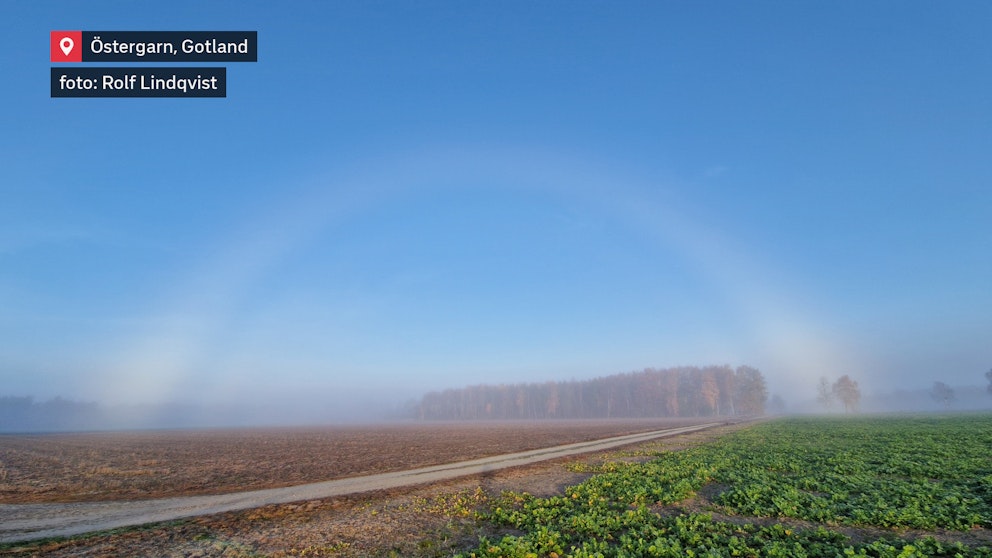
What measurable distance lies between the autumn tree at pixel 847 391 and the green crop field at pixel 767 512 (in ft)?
583

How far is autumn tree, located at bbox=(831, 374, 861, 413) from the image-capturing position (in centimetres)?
16762

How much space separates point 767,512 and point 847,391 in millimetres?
199579

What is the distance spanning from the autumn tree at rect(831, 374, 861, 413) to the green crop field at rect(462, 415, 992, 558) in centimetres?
17766

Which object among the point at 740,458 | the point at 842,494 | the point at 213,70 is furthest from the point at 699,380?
the point at 213,70

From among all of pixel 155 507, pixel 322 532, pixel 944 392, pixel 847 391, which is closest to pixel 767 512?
pixel 322 532

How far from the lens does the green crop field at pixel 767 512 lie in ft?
40.8

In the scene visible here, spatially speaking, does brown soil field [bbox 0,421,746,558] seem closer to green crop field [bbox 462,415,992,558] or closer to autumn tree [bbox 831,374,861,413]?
green crop field [bbox 462,415,992,558]

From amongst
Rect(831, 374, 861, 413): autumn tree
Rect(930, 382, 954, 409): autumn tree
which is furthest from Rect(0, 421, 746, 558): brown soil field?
Rect(930, 382, 954, 409): autumn tree

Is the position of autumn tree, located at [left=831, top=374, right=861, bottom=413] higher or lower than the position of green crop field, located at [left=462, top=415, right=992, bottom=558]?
lower

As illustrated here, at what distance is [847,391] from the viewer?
6609 inches

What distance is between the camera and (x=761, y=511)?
16.4m

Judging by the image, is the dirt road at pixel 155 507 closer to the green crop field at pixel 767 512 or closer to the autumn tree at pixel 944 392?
the green crop field at pixel 767 512

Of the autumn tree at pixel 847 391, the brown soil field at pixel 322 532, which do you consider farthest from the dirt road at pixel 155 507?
the autumn tree at pixel 847 391

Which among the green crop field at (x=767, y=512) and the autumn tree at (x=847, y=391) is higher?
the green crop field at (x=767, y=512)
